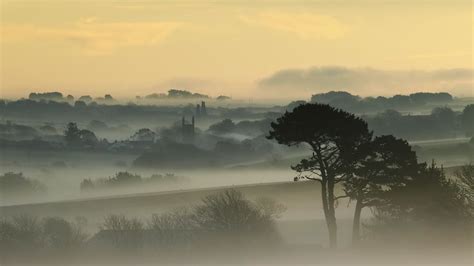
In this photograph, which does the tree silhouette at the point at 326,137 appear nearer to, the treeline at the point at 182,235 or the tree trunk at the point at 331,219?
the tree trunk at the point at 331,219

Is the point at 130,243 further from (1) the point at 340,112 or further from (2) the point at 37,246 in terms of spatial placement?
(1) the point at 340,112

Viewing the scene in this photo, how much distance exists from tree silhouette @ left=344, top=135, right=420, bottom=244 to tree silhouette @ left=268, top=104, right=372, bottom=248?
91 centimetres

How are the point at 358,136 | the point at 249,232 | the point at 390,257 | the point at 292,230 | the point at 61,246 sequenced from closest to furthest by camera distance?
the point at 390,257 → the point at 358,136 → the point at 249,232 → the point at 61,246 → the point at 292,230

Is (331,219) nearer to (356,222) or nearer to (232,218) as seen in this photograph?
(356,222)

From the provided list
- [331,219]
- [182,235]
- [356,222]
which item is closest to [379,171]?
[356,222]

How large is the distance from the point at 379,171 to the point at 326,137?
18.7ft

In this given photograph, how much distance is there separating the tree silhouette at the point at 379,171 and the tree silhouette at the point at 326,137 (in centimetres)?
91

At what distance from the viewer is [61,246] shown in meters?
98.1

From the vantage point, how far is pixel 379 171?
3270 inches

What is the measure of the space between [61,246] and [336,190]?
2870 inches

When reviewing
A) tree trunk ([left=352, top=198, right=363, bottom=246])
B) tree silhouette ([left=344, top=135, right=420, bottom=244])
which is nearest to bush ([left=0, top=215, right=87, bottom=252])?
tree trunk ([left=352, top=198, right=363, bottom=246])

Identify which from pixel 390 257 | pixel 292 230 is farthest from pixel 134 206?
pixel 390 257

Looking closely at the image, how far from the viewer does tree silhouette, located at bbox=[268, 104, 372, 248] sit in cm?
7944

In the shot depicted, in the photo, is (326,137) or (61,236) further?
(61,236)
